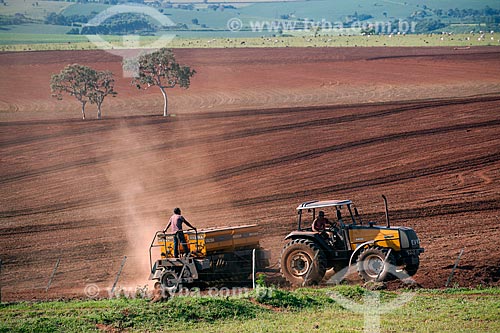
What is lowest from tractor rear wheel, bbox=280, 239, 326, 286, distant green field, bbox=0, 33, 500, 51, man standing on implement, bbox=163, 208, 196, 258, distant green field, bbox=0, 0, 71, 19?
tractor rear wheel, bbox=280, 239, 326, 286

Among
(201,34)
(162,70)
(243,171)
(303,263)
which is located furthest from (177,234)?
(201,34)

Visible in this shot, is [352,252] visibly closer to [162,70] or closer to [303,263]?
[303,263]

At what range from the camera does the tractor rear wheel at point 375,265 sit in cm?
1617

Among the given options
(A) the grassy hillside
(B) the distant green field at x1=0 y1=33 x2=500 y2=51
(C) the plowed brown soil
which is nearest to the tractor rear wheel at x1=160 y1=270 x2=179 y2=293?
(A) the grassy hillside

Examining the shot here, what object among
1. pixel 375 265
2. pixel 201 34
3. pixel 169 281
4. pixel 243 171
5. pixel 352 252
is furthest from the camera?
pixel 201 34

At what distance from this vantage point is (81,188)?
3341 centimetres

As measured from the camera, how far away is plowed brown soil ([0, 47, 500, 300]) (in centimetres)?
2256

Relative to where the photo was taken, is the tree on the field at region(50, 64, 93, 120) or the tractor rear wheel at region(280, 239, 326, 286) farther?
the tree on the field at region(50, 64, 93, 120)

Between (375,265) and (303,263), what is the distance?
5.97 ft

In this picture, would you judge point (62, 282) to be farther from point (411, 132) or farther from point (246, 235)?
point (411, 132)

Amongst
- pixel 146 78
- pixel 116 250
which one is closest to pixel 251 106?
pixel 146 78

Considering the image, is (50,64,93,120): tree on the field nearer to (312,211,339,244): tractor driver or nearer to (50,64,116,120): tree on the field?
(50,64,116,120): tree on the field

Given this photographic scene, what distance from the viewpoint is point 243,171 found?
113 ft

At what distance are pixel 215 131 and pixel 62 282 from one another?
25.5 meters
